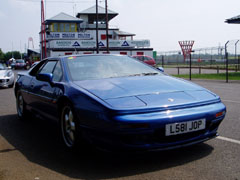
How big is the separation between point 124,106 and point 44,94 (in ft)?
6.27

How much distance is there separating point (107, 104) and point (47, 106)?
5.40 ft

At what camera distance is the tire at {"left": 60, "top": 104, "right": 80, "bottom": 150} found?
3722mm

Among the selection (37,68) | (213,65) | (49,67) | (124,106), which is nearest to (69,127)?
(124,106)

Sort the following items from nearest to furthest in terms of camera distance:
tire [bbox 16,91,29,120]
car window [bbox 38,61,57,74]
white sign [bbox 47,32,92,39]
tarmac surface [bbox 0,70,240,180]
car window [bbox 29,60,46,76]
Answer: tarmac surface [bbox 0,70,240,180] → car window [bbox 38,61,57,74] → car window [bbox 29,60,46,76] → tire [bbox 16,91,29,120] → white sign [bbox 47,32,92,39]

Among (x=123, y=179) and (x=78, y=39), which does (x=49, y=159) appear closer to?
(x=123, y=179)

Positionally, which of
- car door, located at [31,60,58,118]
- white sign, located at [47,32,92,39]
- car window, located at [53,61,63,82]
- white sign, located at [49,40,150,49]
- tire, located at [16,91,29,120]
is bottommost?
tire, located at [16,91,29,120]

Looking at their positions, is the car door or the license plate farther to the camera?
the car door

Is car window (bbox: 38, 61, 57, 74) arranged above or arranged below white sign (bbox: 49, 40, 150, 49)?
below

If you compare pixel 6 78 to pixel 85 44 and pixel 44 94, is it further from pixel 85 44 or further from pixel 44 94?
pixel 85 44

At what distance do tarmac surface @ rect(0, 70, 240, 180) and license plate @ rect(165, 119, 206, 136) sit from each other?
1.20 ft

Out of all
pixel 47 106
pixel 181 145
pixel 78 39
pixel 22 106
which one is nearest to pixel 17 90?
pixel 22 106

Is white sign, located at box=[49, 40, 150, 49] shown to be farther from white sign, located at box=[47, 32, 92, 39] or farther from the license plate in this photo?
the license plate

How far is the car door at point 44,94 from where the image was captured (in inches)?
175

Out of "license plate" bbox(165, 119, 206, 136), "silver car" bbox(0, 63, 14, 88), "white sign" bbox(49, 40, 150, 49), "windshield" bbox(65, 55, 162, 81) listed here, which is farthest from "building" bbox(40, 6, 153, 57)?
"license plate" bbox(165, 119, 206, 136)
